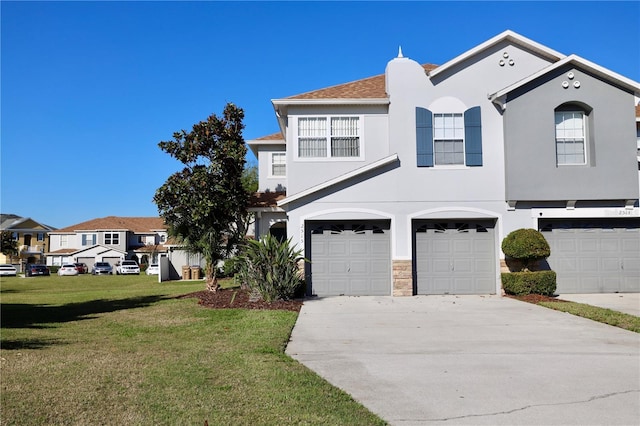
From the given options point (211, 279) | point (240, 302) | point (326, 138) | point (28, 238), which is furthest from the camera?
point (28, 238)

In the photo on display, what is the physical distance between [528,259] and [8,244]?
7027 cm

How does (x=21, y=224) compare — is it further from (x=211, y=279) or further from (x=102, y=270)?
(x=211, y=279)

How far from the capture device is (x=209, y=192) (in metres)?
18.6

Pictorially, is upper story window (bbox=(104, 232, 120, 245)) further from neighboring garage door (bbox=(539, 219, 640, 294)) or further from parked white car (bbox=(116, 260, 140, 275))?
neighboring garage door (bbox=(539, 219, 640, 294))

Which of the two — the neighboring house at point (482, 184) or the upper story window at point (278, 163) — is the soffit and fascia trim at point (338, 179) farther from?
the upper story window at point (278, 163)

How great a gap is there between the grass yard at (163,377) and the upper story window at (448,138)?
8.24 m

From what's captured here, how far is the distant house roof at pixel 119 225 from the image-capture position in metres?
64.4

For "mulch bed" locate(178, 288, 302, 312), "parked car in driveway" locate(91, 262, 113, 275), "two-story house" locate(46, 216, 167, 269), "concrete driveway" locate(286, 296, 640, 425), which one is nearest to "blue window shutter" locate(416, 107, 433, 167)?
"concrete driveway" locate(286, 296, 640, 425)

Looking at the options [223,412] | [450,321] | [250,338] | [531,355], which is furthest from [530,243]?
[223,412]

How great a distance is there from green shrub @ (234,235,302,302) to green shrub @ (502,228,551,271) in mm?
6813

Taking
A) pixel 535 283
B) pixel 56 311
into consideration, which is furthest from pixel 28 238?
pixel 535 283

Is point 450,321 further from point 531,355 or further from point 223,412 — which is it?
point 223,412

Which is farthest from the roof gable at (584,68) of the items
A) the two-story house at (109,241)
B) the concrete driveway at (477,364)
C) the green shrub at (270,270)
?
the two-story house at (109,241)

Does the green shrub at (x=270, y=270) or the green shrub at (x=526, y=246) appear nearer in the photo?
the green shrub at (x=270, y=270)
